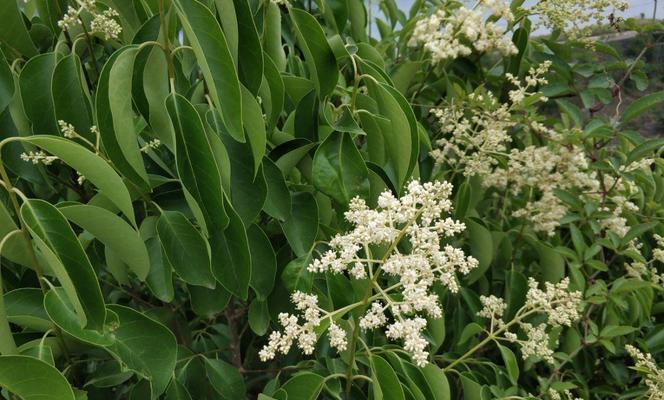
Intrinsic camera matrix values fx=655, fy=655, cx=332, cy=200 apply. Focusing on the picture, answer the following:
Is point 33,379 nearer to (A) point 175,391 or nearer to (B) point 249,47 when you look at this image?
(A) point 175,391

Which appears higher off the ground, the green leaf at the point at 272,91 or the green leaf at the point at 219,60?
the green leaf at the point at 219,60

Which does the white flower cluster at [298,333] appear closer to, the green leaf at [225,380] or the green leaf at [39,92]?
the green leaf at [225,380]

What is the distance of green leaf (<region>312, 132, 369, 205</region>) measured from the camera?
101 centimetres

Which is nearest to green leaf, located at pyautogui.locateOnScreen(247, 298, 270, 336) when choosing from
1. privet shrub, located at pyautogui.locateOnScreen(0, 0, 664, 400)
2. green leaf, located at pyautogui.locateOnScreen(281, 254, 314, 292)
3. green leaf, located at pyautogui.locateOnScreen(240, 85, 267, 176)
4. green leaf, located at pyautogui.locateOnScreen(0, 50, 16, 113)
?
privet shrub, located at pyautogui.locateOnScreen(0, 0, 664, 400)

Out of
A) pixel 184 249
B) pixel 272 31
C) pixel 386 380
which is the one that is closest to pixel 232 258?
pixel 184 249

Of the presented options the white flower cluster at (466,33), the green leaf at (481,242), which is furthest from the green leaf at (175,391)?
the white flower cluster at (466,33)

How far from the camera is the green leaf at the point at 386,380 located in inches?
35.0

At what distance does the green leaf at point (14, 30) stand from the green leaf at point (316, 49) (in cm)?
46

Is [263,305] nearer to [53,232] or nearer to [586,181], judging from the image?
[53,232]

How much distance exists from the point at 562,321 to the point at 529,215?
59cm

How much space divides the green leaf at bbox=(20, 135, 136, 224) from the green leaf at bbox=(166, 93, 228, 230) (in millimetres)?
79

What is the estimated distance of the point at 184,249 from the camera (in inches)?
37.7

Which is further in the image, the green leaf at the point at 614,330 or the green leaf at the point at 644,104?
the green leaf at the point at 644,104

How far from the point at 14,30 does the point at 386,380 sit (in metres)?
0.83
